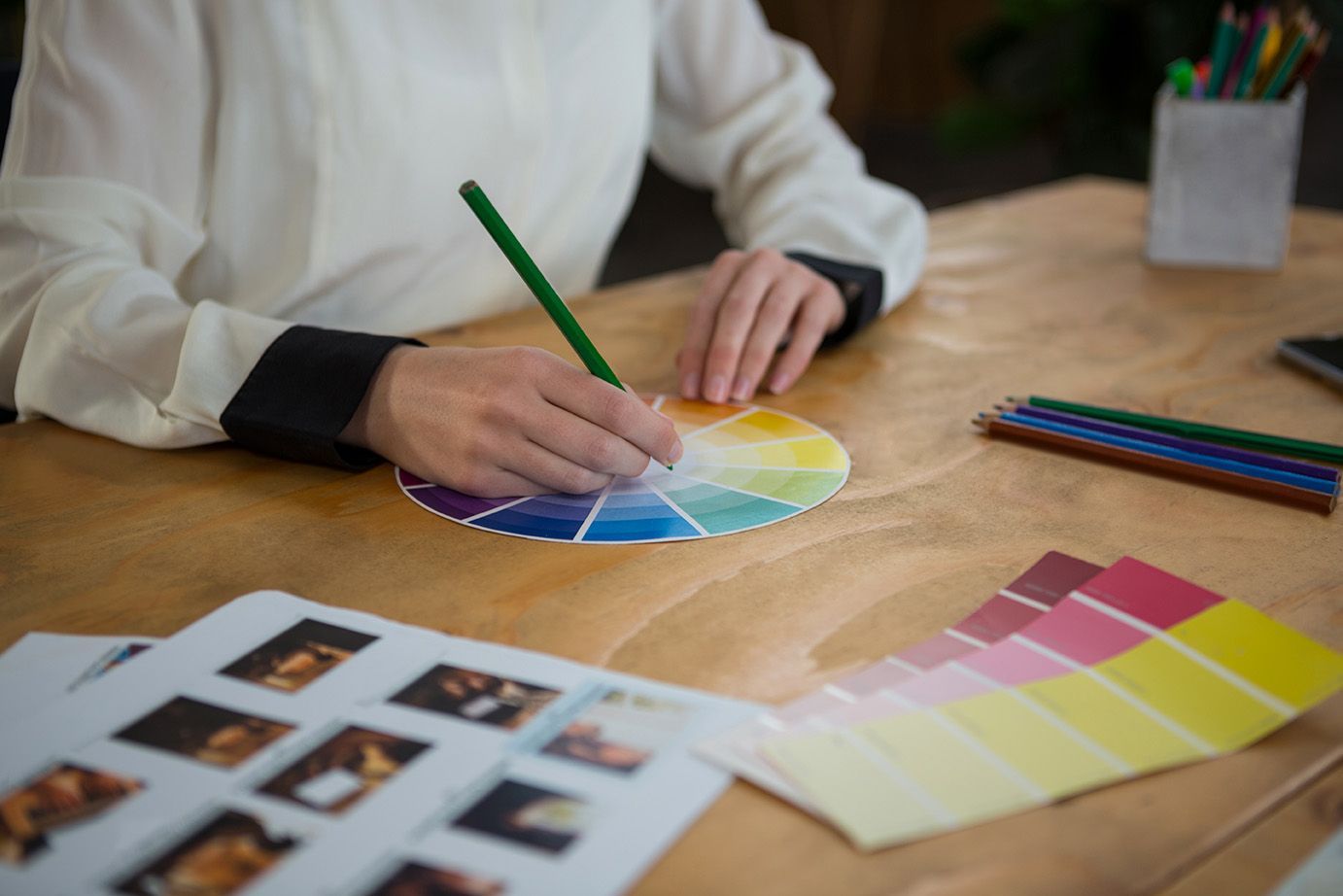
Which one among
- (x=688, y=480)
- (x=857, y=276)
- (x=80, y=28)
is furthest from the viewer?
(x=857, y=276)

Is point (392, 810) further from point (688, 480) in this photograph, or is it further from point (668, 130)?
point (668, 130)

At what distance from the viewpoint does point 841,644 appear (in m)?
0.58

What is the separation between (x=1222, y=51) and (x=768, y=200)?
466 mm

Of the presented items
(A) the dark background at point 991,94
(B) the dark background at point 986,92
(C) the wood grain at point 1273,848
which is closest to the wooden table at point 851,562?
(C) the wood grain at point 1273,848

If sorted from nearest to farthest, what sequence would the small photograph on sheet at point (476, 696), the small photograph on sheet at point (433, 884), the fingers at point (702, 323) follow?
the small photograph on sheet at point (433, 884) < the small photograph on sheet at point (476, 696) < the fingers at point (702, 323)

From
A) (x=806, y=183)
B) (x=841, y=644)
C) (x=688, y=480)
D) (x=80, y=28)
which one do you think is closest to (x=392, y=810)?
(x=841, y=644)

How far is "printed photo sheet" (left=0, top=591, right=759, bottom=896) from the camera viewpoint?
1.44ft

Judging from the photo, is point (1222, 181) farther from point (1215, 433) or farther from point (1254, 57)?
point (1215, 433)

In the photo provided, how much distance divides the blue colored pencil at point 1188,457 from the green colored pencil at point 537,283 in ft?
0.94

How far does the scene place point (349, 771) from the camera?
488mm

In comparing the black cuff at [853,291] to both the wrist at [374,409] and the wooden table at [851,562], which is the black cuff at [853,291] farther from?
the wrist at [374,409]

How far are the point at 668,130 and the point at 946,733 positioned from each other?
3.59ft

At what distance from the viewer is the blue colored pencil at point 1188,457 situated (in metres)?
0.73

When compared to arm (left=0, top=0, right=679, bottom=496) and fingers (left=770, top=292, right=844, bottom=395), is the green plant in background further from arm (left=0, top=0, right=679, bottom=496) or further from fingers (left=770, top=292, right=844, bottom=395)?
arm (left=0, top=0, right=679, bottom=496)
